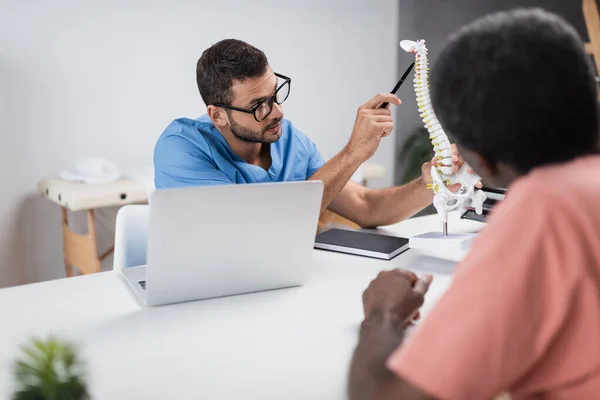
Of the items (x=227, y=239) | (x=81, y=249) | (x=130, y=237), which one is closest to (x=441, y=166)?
(x=227, y=239)

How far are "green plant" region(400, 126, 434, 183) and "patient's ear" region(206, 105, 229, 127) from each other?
8.42 ft

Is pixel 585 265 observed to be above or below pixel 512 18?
below

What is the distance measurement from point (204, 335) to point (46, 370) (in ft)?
2.40

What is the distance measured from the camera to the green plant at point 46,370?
521 millimetres

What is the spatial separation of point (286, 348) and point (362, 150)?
104cm

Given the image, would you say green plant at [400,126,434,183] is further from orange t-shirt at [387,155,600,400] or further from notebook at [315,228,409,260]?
orange t-shirt at [387,155,600,400]

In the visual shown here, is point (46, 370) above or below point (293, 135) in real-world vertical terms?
above

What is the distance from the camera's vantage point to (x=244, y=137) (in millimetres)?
2139

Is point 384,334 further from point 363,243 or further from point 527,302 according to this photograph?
point 363,243

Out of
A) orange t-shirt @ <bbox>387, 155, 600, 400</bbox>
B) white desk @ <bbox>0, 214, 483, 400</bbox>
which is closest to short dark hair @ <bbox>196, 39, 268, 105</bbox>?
white desk @ <bbox>0, 214, 483, 400</bbox>

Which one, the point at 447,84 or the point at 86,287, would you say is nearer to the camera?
the point at 447,84

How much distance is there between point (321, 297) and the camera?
1450 mm

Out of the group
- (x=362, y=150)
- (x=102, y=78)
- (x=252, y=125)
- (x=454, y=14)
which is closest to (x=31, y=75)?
(x=102, y=78)

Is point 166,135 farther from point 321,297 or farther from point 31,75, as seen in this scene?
point 31,75
